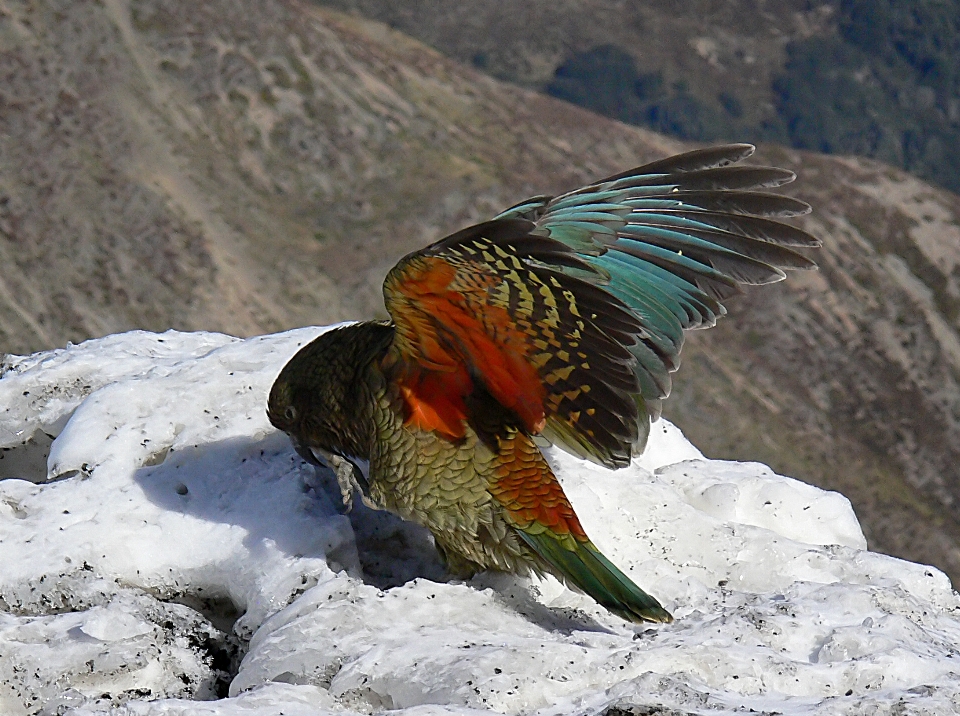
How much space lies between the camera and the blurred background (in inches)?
934

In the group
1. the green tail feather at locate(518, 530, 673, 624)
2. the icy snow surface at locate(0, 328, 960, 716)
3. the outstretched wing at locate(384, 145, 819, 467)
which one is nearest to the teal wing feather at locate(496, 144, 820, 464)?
the outstretched wing at locate(384, 145, 819, 467)

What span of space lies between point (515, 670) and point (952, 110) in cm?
11776

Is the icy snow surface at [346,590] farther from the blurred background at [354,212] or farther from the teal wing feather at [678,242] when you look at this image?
the blurred background at [354,212]

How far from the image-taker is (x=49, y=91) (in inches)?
998

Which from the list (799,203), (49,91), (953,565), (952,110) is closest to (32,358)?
(799,203)

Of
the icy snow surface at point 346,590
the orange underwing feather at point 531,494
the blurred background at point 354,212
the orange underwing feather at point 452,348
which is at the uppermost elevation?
the orange underwing feather at point 452,348

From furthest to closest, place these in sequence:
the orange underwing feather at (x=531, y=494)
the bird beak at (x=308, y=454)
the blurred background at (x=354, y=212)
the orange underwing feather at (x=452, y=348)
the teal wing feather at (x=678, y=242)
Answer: the blurred background at (x=354, y=212), the bird beak at (x=308, y=454), the teal wing feather at (x=678, y=242), the orange underwing feather at (x=531, y=494), the orange underwing feather at (x=452, y=348)

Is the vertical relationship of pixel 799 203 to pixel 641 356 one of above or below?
above

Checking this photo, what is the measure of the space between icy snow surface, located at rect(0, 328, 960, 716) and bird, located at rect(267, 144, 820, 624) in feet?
0.69

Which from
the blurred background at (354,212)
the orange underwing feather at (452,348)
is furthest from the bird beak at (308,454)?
the blurred background at (354,212)

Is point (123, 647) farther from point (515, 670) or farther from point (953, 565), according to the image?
point (953, 565)

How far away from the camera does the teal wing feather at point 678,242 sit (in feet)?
11.9

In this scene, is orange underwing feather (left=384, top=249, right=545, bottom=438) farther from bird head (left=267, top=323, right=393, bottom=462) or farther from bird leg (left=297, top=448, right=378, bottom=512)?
bird leg (left=297, top=448, right=378, bottom=512)

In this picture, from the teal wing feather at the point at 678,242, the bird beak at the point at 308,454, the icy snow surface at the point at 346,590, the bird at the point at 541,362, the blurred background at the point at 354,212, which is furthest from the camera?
the blurred background at the point at 354,212
